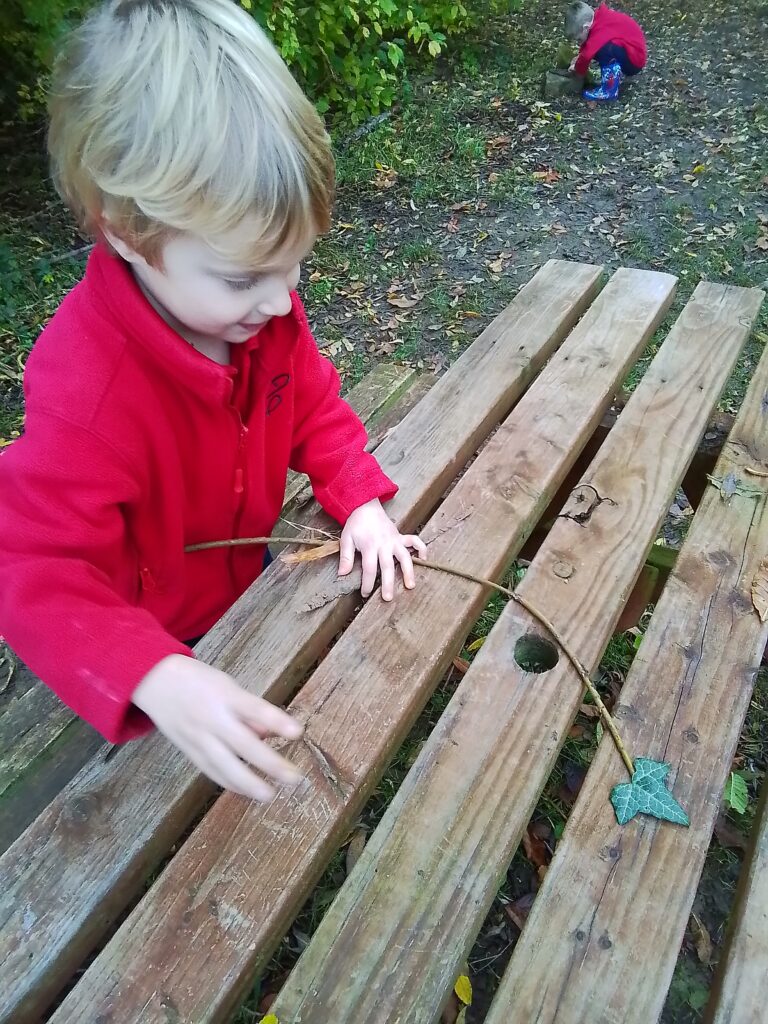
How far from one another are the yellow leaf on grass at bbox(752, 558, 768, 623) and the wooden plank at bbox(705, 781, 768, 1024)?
0.45m

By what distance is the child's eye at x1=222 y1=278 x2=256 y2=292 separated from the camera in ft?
3.76

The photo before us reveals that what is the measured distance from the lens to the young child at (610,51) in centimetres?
574

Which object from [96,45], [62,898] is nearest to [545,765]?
[62,898]

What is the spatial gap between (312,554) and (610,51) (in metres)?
5.85

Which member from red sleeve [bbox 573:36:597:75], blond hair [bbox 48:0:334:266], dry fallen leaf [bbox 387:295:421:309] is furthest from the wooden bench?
red sleeve [bbox 573:36:597:75]

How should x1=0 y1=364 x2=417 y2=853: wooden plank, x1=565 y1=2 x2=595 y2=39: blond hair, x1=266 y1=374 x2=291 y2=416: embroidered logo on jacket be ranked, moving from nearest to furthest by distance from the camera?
1. x1=0 y1=364 x2=417 y2=853: wooden plank
2. x1=266 y1=374 x2=291 y2=416: embroidered logo on jacket
3. x1=565 y1=2 x2=595 y2=39: blond hair

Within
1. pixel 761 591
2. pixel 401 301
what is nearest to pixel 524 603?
pixel 761 591

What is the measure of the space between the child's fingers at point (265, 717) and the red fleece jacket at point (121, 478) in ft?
0.59

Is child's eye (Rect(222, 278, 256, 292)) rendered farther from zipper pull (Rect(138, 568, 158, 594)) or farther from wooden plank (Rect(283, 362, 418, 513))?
wooden plank (Rect(283, 362, 418, 513))

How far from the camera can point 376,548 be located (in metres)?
1.48

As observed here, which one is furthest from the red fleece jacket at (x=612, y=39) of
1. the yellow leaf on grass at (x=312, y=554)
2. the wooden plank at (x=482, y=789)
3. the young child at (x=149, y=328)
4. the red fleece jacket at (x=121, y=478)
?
the yellow leaf on grass at (x=312, y=554)

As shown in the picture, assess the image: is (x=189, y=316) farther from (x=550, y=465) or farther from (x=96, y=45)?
(x=550, y=465)

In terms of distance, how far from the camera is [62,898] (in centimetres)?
106

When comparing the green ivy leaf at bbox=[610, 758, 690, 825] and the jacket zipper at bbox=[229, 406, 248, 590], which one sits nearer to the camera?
the green ivy leaf at bbox=[610, 758, 690, 825]
